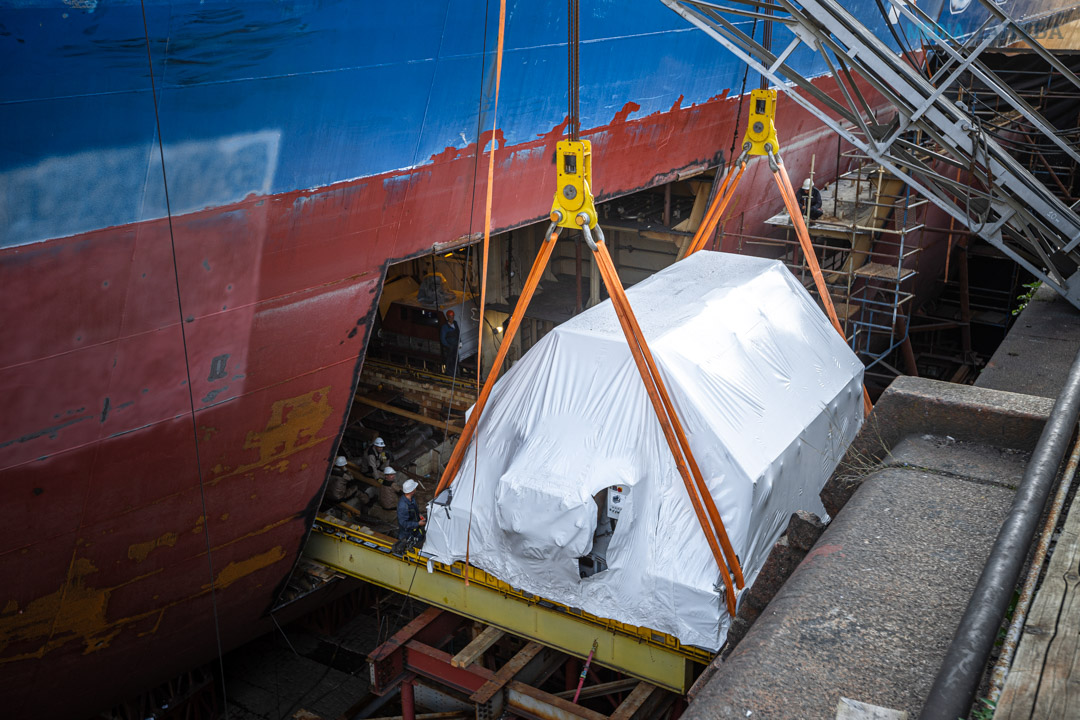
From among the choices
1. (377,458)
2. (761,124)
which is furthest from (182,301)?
(761,124)

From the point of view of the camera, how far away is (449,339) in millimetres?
11711

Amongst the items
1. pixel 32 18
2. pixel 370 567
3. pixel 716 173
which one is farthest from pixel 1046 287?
pixel 32 18

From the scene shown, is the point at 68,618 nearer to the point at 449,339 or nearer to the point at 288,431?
the point at 288,431

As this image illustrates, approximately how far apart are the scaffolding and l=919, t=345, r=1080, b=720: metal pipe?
8840 mm

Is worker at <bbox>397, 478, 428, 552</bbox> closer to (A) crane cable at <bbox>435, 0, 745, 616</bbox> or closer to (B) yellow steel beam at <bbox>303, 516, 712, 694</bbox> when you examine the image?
(B) yellow steel beam at <bbox>303, 516, 712, 694</bbox>

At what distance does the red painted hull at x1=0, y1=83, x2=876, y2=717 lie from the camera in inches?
220

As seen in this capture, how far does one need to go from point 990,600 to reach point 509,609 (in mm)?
5493

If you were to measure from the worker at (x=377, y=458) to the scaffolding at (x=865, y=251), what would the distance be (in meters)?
5.65

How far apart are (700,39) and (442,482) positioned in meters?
6.42

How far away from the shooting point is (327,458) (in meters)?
7.68

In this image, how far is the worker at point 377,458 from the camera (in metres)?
9.66

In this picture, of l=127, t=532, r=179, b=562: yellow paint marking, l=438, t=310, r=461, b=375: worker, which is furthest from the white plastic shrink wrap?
l=438, t=310, r=461, b=375: worker

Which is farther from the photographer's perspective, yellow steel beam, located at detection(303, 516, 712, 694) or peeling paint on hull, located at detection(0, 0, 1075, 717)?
yellow steel beam, located at detection(303, 516, 712, 694)

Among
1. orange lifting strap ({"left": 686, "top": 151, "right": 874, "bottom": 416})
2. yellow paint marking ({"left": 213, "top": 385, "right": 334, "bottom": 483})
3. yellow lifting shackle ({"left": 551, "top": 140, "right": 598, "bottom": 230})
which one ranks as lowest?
yellow paint marking ({"left": 213, "top": 385, "right": 334, "bottom": 483})
